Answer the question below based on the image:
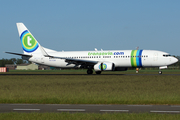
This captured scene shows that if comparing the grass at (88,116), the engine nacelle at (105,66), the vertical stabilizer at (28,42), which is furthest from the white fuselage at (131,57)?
the grass at (88,116)

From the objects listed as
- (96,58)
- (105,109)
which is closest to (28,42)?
(96,58)

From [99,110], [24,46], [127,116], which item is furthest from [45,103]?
[24,46]

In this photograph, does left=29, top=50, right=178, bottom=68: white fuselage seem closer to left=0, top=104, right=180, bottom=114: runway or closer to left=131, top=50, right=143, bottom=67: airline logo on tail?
left=131, top=50, right=143, bottom=67: airline logo on tail

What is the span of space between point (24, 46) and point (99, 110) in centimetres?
4638

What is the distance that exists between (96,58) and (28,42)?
A: 1560 centimetres

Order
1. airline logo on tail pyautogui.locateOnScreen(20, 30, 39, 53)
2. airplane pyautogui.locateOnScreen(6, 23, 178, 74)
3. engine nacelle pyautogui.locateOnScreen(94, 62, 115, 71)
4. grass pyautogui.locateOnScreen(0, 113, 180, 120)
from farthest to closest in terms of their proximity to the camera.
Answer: airline logo on tail pyautogui.locateOnScreen(20, 30, 39, 53)
engine nacelle pyautogui.locateOnScreen(94, 62, 115, 71)
airplane pyautogui.locateOnScreen(6, 23, 178, 74)
grass pyautogui.locateOnScreen(0, 113, 180, 120)

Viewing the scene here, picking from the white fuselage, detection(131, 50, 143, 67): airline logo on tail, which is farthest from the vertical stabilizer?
detection(131, 50, 143, 67): airline logo on tail

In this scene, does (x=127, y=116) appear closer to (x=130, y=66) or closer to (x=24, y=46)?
(x=130, y=66)

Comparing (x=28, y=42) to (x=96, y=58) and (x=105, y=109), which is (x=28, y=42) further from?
(x=105, y=109)

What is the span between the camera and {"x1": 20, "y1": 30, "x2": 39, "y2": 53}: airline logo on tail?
55.4 meters

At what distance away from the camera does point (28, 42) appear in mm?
55594

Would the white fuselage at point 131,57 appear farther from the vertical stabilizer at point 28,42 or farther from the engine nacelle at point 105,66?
the vertical stabilizer at point 28,42

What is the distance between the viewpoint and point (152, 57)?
153ft

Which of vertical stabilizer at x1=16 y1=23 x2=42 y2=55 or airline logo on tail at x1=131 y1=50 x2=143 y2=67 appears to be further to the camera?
vertical stabilizer at x1=16 y1=23 x2=42 y2=55
